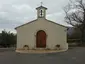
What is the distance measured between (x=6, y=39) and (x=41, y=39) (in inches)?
545

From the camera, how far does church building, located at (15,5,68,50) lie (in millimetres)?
29656

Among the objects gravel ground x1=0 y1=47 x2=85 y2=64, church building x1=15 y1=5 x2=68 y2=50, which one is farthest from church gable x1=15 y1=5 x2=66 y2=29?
gravel ground x1=0 y1=47 x2=85 y2=64

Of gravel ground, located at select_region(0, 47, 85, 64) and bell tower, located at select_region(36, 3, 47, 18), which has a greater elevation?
bell tower, located at select_region(36, 3, 47, 18)

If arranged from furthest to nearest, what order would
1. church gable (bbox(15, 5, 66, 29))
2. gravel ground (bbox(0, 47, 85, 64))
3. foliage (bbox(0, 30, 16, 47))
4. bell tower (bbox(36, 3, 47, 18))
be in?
foliage (bbox(0, 30, 16, 47))
bell tower (bbox(36, 3, 47, 18))
church gable (bbox(15, 5, 66, 29))
gravel ground (bbox(0, 47, 85, 64))

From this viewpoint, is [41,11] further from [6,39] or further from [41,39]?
[6,39]

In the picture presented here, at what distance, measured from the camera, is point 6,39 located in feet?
139

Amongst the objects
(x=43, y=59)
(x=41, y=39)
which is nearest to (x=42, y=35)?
(x=41, y=39)

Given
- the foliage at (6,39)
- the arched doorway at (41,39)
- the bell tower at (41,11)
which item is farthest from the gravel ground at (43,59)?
the foliage at (6,39)

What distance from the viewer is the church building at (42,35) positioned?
97.3 ft

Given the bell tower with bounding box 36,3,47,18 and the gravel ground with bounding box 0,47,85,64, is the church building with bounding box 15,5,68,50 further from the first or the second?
the gravel ground with bounding box 0,47,85,64

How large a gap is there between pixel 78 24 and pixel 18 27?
26857mm

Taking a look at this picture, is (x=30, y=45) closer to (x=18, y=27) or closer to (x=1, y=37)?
(x=18, y=27)

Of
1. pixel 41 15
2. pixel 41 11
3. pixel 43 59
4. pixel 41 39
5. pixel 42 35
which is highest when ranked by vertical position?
pixel 41 11

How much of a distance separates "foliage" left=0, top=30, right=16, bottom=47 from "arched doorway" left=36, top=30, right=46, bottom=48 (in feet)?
44.4
